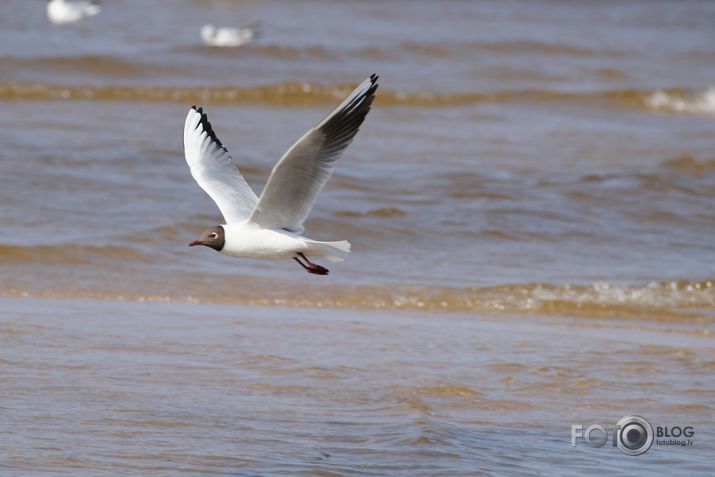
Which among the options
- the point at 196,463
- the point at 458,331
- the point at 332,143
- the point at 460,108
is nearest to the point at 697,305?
the point at 458,331

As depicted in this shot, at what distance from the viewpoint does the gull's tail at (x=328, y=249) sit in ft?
18.9

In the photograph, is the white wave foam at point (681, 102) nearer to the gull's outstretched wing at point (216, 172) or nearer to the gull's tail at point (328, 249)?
the gull's outstretched wing at point (216, 172)

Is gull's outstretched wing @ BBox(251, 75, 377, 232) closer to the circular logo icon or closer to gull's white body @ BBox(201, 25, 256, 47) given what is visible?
the circular logo icon

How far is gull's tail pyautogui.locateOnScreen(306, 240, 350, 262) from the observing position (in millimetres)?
5766

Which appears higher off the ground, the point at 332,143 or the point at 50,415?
the point at 332,143

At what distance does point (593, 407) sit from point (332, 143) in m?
1.84

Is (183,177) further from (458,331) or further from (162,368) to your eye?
(162,368)

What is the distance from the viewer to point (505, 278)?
8711 mm

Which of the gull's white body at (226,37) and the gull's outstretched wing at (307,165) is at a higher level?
the gull's outstretched wing at (307,165)

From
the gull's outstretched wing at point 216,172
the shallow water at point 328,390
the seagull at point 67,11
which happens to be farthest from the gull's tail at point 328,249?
the seagull at point 67,11

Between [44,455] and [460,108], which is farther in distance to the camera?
[460,108]

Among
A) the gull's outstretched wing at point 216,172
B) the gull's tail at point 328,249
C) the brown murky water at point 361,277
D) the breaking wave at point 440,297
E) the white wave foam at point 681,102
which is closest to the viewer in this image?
the brown murky water at point 361,277

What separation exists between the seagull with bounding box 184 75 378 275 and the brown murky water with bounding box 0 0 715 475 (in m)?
0.67

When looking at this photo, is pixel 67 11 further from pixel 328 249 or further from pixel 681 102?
pixel 328 249
